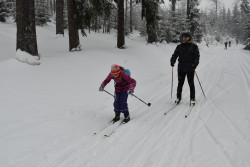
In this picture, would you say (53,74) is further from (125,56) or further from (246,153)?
(246,153)

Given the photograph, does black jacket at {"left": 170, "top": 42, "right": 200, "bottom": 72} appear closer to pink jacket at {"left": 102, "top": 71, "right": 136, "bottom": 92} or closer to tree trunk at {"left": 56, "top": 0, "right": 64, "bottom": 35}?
pink jacket at {"left": 102, "top": 71, "right": 136, "bottom": 92}

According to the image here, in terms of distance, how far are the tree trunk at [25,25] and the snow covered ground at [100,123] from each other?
825 millimetres

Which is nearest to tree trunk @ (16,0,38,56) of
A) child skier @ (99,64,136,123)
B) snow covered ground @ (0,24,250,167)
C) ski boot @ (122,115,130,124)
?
snow covered ground @ (0,24,250,167)

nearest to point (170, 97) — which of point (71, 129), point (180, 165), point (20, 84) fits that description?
point (71, 129)

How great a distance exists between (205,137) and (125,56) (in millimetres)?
8554

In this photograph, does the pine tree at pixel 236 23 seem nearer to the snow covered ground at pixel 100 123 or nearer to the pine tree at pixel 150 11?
the pine tree at pixel 150 11

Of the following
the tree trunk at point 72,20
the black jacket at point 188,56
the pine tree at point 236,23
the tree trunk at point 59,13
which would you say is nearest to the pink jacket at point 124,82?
the black jacket at point 188,56

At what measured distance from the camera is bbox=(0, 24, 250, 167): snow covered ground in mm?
3925

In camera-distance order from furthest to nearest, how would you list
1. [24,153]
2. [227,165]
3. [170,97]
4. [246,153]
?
[170,97], [24,153], [246,153], [227,165]

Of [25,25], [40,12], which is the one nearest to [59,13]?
[25,25]

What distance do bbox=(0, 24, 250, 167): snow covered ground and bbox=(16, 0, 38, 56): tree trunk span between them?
82cm

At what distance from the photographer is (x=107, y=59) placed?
11352 millimetres

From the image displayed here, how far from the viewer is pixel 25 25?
8.38 m

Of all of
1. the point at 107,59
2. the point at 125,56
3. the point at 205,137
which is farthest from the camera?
the point at 125,56
